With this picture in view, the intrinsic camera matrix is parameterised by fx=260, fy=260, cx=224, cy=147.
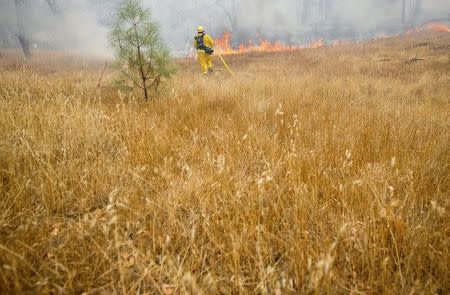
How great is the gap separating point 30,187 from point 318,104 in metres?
4.16

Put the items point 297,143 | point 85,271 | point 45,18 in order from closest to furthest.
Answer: point 85,271
point 297,143
point 45,18

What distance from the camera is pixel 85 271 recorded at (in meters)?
1.07

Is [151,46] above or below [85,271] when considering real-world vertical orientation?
above

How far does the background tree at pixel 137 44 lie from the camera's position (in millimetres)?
4176

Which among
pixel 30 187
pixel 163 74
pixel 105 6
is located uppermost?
pixel 105 6

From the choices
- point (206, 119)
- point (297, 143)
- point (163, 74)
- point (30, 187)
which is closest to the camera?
point (30, 187)

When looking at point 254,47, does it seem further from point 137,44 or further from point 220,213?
point 220,213

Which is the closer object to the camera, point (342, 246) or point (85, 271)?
point (85, 271)

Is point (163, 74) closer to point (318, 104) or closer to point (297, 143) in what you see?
point (318, 104)

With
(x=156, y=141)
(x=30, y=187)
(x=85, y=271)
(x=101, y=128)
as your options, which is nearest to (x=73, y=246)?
(x=85, y=271)

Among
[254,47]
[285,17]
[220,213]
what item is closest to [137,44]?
[220,213]

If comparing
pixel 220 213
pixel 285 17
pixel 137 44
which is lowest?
pixel 220 213

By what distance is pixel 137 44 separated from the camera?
4391 millimetres

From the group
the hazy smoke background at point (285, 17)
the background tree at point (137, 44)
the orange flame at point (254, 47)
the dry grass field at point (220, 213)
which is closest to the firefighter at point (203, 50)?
the background tree at point (137, 44)
